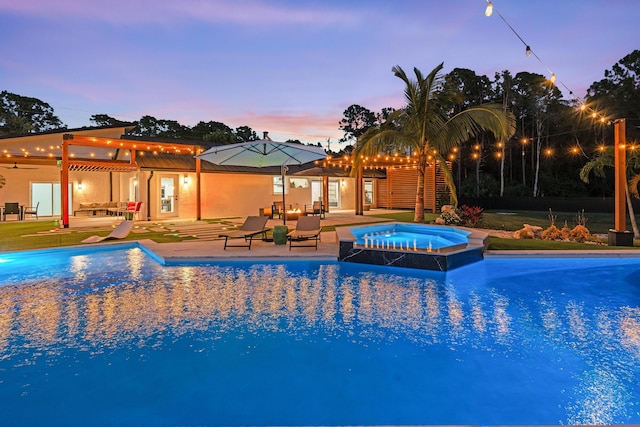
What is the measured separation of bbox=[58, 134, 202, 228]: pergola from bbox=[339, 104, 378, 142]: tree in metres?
29.7

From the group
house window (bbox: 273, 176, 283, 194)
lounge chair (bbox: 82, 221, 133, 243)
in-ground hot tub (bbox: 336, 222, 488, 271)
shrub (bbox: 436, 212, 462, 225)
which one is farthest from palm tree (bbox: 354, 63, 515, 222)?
lounge chair (bbox: 82, 221, 133, 243)

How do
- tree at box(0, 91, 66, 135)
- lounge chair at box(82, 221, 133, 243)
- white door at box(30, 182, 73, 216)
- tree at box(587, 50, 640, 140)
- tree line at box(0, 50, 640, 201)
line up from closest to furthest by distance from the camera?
A: lounge chair at box(82, 221, 133, 243)
white door at box(30, 182, 73, 216)
tree at box(587, 50, 640, 140)
tree line at box(0, 50, 640, 201)
tree at box(0, 91, 66, 135)

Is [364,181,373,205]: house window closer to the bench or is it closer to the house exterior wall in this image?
the house exterior wall

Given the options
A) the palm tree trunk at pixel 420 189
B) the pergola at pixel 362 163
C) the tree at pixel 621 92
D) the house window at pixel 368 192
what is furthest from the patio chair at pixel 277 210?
the tree at pixel 621 92

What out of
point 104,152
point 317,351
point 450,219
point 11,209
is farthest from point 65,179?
point 450,219

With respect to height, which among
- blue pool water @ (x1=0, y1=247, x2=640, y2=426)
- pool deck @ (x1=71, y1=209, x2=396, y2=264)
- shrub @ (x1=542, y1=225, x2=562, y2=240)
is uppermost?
shrub @ (x1=542, y1=225, x2=562, y2=240)

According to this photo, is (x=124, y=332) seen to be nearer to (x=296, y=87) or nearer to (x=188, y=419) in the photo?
(x=188, y=419)

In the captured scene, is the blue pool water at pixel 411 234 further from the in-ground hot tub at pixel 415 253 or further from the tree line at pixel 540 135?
the tree line at pixel 540 135

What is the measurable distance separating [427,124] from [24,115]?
44592mm

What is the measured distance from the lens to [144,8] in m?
12.7

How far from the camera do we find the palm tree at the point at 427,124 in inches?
512

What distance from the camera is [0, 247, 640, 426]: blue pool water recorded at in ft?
9.17

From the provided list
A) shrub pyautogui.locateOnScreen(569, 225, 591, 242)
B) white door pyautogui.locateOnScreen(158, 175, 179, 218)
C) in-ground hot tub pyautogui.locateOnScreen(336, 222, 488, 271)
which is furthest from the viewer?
white door pyautogui.locateOnScreen(158, 175, 179, 218)

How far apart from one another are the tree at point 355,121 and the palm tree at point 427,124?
3087 cm
